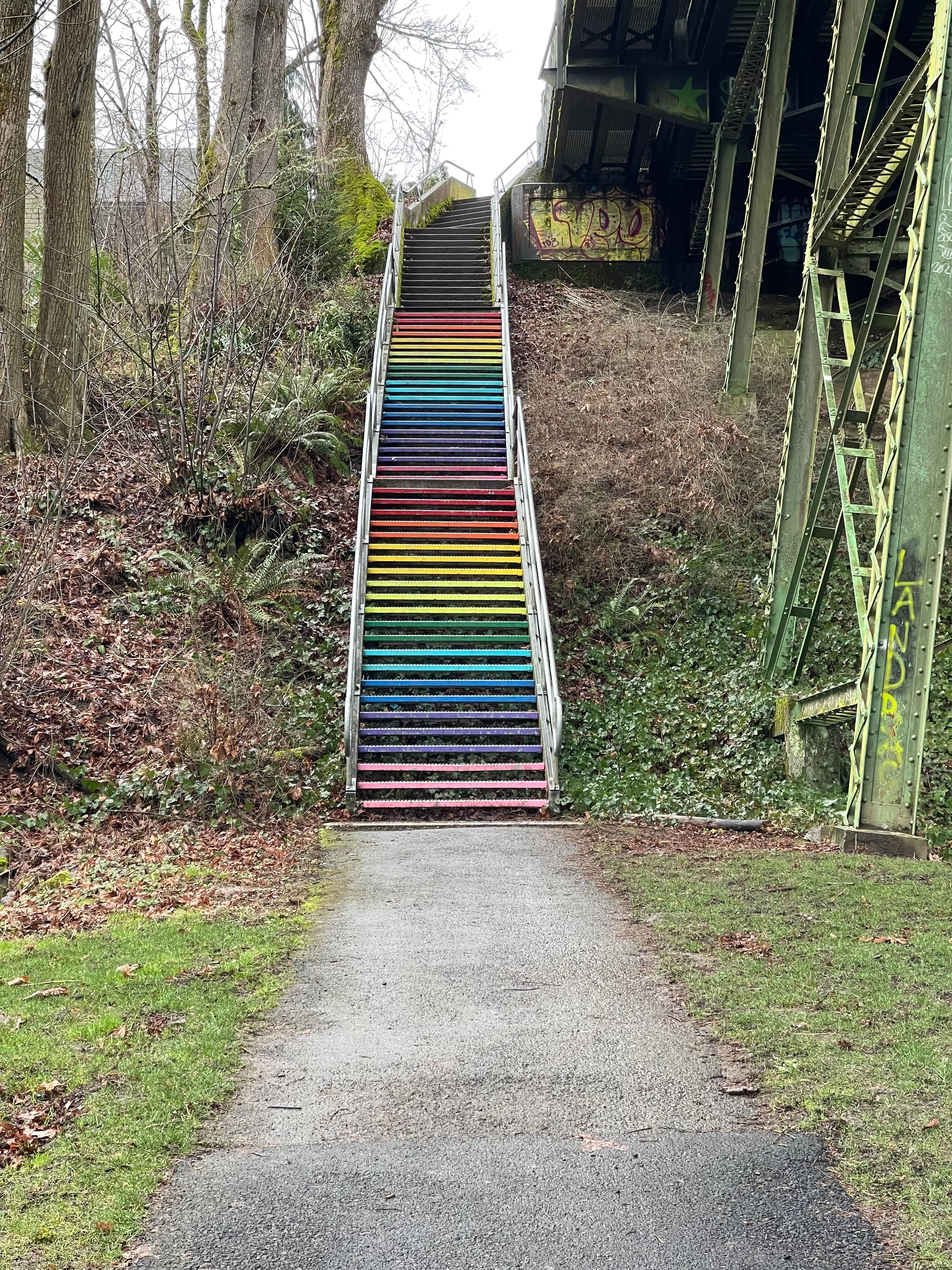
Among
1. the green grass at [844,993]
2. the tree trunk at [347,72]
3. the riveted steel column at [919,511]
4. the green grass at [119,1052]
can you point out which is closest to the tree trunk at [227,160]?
the tree trunk at [347,72]

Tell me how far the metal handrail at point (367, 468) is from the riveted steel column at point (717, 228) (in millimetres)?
6114

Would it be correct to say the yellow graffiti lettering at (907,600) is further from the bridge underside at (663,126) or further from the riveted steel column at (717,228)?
the riveted steel column at (717,228)

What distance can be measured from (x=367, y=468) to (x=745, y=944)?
11296 millimetres

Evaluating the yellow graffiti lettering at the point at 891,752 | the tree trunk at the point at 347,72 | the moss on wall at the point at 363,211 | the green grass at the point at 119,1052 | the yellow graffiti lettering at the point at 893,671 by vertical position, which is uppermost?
the tree trunk at the point at 347,72

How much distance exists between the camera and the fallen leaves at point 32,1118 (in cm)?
404

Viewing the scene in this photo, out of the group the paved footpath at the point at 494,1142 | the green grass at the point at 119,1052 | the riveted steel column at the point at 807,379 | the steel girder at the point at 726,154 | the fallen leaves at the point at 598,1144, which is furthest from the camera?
the steel girder at the point at 726,154

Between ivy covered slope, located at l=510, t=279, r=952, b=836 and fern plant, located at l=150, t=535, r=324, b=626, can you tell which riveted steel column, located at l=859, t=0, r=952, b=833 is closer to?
ivy covered slope, located at l=510, t=279, r=952, b=836

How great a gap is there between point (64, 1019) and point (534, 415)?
14.8 metres

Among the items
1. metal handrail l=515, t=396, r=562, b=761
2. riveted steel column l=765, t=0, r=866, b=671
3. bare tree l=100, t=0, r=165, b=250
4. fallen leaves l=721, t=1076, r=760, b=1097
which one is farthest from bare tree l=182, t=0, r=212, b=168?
fallen leaves l=721, t=1076, r=760, b=1097

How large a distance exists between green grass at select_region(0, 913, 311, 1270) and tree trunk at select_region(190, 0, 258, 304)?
32.3 feet

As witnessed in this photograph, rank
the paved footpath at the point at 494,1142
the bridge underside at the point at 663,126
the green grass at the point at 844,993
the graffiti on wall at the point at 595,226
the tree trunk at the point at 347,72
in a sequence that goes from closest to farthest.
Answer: the paved footpath at the point at 494,1142 → the green grass at the point at 844,993 → the bridge underside at the point at 663,126 → the graffiti on wall at the point at 595,226 → the tree trunk at the point at 347,72

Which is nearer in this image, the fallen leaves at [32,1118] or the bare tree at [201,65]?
the fallen leaves at [32,1118]

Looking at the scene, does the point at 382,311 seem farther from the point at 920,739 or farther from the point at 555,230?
the point at 920,739

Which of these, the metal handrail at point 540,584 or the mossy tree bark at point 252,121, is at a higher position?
the mossy tree bark at point 252,121
